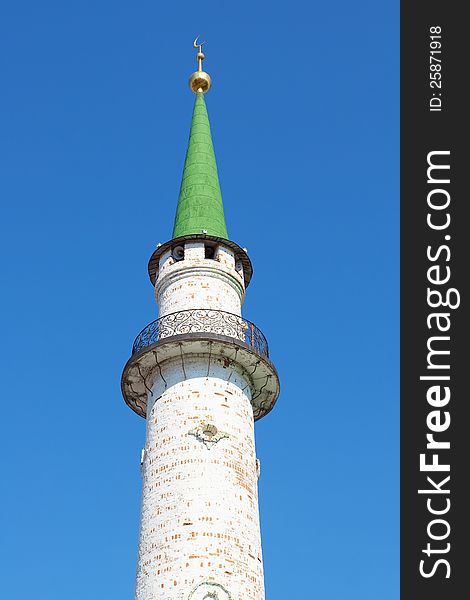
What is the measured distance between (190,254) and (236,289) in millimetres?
2121

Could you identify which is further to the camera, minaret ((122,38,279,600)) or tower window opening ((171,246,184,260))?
tower window opening ((171,246,184,260))

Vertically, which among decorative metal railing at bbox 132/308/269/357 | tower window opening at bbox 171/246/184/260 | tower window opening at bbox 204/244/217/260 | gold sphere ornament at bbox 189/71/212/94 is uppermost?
gold sphere ornament at bbox 189/71/212/94

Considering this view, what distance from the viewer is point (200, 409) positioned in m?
28.7

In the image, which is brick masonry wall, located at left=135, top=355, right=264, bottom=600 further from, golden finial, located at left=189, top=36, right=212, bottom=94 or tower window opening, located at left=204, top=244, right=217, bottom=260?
golden finial, located at left=189, top=36, right=212, bottom=94

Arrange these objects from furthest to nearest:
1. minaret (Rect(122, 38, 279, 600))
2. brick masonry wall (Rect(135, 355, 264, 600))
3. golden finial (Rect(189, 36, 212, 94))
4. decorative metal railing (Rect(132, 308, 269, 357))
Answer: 1. golden finial (Rect(189, 36, 212, 94))
2. decorative metal railing (Rect(132, 308, 269, 357))
3. minaret (Rect(122, 38, 279, 600))
4. brick masonry wall (Rect(135, 355, 264, 600))

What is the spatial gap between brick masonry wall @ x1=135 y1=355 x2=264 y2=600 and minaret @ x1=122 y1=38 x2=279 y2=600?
1.3 inches

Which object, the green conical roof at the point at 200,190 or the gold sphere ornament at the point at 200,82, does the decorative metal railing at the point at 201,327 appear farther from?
the gold sphere ornament at the point at 200,82

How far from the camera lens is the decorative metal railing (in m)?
30.2

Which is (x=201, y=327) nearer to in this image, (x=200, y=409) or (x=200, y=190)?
(x=200, y=409)

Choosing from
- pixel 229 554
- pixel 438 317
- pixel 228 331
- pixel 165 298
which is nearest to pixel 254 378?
pixel 228 331

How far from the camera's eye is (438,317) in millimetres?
22719

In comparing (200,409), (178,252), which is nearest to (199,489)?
(200,409)

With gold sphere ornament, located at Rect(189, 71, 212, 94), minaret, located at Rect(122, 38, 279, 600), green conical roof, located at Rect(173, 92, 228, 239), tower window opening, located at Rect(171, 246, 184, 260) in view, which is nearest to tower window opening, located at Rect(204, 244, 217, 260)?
minaret, located at Rect(122, 38, 279, 600)

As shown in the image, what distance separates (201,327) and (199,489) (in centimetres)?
574
